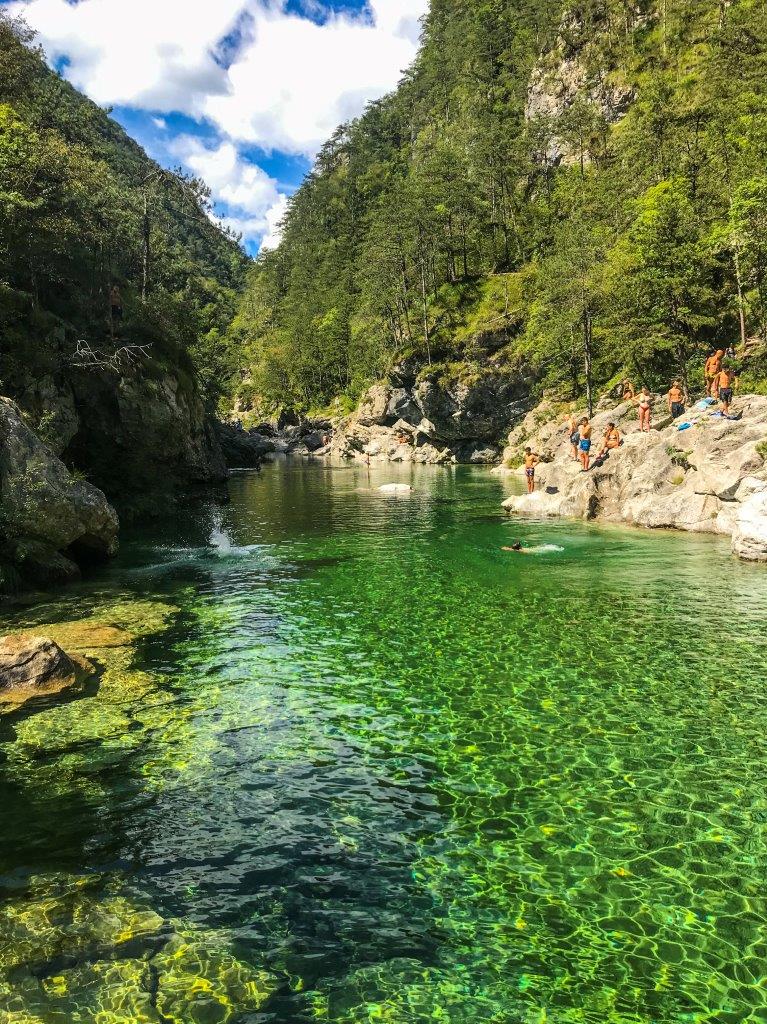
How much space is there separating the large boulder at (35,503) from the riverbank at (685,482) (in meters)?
22.0

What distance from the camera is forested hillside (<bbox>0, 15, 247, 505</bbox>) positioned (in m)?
26.7

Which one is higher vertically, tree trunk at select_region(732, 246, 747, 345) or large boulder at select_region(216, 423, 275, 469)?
tree trunk at select_region(732, 246, 747, 345)

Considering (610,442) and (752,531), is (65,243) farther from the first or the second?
(752,531)

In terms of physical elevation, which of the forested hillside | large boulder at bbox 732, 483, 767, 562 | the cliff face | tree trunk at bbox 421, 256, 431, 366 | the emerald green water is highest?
the cliff face

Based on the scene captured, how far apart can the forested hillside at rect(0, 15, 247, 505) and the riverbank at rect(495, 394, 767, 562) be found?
2165cm

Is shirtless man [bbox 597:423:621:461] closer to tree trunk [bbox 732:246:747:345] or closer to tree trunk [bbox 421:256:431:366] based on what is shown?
tree trunk [bbox 732:246:747:345]

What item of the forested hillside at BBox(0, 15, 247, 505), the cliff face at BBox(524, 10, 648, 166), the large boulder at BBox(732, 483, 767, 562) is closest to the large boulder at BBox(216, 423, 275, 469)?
the forested hillside at BBox(0, 15, 247, 505)

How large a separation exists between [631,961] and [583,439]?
32.1 meters

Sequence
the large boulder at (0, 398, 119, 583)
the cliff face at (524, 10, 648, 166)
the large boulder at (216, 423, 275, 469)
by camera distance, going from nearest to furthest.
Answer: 1. the large boulder at (0, 398, 119, 583)
2. the large boulder at (216, 423, 275, 469)
3. the cliff face at (524, 10, 648, 166)

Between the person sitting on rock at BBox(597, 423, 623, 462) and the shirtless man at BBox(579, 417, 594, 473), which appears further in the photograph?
the shirtless man at BBox(579, 417, 594, 473)

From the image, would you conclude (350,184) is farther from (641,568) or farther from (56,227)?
(641,568)

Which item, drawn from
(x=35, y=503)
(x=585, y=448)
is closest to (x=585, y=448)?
(x=585, y=448)

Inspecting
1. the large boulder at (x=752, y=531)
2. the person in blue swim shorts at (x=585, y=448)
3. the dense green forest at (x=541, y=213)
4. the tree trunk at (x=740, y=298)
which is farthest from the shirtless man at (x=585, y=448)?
the tree trunk at (x=740, y=298)

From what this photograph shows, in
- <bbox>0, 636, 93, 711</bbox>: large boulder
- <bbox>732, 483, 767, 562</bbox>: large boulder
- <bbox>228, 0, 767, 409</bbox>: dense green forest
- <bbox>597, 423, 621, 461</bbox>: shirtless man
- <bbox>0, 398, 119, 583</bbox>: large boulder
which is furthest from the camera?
<bbox>228, 0, 767, 409</bbox>: dense green forest
